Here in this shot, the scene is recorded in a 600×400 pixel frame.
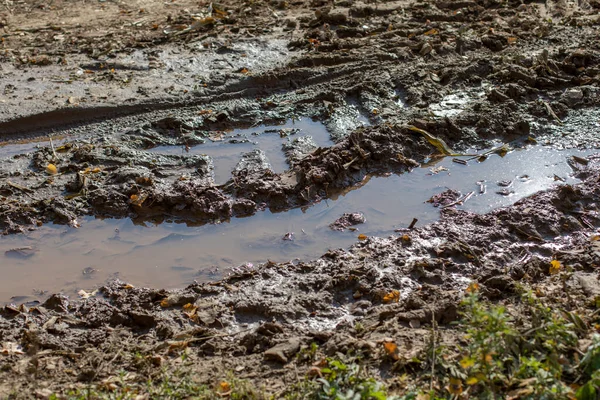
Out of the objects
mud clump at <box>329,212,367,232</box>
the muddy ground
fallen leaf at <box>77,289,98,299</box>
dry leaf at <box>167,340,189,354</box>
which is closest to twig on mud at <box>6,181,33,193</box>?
the muddy ground

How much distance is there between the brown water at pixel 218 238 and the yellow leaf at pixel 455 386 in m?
1.96

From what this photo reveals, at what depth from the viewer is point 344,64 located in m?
7.48

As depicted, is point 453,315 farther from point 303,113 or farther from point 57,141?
point 57,141

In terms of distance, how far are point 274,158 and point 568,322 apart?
331 centimetres

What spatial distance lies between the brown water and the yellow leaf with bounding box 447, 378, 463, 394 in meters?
1.96

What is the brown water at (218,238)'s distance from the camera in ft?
15.6

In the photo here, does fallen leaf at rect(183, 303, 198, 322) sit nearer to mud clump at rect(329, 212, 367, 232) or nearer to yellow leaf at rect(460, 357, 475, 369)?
mud clump at rect(329, 212, 367, 232)

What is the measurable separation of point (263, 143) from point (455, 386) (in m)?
3.75

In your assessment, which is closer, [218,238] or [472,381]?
[472,381]

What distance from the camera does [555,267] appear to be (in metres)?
4.34

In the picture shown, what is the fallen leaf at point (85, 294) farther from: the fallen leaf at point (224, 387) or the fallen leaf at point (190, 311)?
the fallen leaf at point (224, 387)

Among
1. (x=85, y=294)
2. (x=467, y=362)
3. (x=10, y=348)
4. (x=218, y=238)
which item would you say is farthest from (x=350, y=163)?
(x=10, y=348)

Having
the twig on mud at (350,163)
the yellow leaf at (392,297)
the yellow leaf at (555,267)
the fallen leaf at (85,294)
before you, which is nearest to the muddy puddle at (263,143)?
the twig on mud at (350,163)

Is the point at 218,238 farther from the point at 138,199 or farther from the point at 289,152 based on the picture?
the point at 289,152
